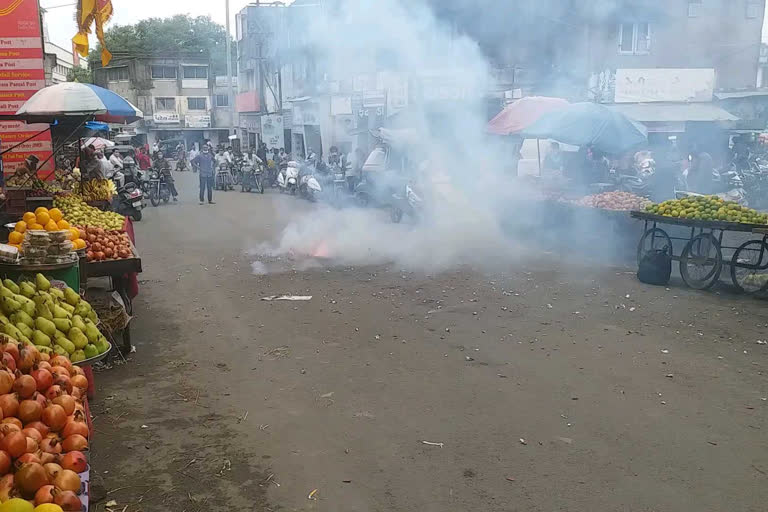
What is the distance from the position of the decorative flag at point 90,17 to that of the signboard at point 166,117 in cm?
4214

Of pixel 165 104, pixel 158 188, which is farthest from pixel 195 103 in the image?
pixel 158 188

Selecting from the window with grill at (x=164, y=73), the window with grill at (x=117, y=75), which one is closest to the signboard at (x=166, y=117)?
the window with grill at (x=164, y=73)

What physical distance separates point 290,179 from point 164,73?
33693 millimetres

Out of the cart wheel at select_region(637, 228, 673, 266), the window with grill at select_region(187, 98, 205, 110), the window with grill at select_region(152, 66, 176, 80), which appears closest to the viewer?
the cart wheel at select_region(637, 228, 673, 266)

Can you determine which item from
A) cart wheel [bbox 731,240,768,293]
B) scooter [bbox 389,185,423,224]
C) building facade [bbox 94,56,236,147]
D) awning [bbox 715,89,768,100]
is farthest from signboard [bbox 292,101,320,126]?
building facade [bbox 94,56,236,147]

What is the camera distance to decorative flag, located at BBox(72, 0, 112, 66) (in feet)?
→ 34.0

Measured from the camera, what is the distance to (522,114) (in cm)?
1466

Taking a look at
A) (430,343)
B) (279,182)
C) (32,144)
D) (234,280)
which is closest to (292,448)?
(430,343)

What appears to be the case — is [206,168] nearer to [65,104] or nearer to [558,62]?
[558,62]

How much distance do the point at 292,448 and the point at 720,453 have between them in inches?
110

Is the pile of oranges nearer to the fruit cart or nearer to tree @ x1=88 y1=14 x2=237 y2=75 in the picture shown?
the fruit cart

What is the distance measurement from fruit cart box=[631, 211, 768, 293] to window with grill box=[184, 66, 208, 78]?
47.3 m

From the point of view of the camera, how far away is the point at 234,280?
30.9ft

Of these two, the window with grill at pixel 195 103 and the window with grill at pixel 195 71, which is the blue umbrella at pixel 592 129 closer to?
the window with grill at pixel 195 103
